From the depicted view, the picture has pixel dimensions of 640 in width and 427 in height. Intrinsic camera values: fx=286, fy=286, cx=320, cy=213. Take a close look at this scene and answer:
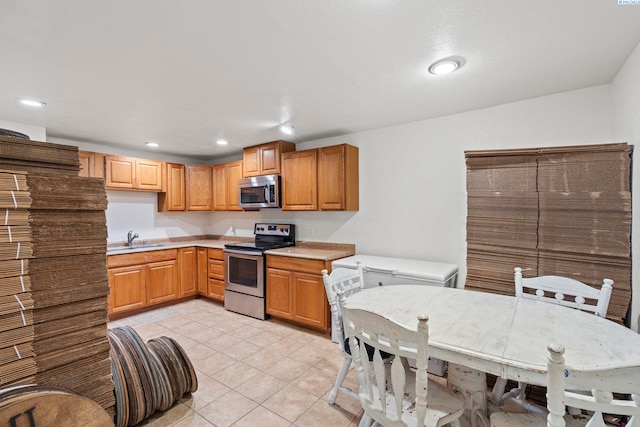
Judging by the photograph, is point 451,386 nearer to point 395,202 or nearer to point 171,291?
point 395,202

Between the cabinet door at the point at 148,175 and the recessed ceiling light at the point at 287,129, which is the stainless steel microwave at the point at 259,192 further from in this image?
the cabinet door at the point at 148,175

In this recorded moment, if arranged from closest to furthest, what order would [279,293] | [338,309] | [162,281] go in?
[338,309], [279,293], [162,281]

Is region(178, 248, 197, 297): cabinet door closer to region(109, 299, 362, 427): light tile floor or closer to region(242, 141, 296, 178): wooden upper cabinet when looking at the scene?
region(109, 299, 362, 427): light tile floor

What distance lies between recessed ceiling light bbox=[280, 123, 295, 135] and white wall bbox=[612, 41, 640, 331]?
2727mm

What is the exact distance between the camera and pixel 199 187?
189 inches

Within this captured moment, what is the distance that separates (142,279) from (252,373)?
7.80 feet

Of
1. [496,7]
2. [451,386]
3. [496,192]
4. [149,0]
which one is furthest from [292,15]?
[451,386]

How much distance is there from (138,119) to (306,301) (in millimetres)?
2654

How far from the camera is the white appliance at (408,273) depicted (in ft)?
8.07

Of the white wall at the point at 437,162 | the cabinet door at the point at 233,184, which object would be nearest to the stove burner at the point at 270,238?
the white wall at the point at 437,162

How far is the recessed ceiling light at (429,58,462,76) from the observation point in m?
1.87

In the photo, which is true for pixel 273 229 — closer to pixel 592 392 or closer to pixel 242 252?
pixel 242 252

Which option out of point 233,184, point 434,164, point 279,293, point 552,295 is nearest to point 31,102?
point 233,184

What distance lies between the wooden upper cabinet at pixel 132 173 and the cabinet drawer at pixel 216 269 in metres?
1.41
